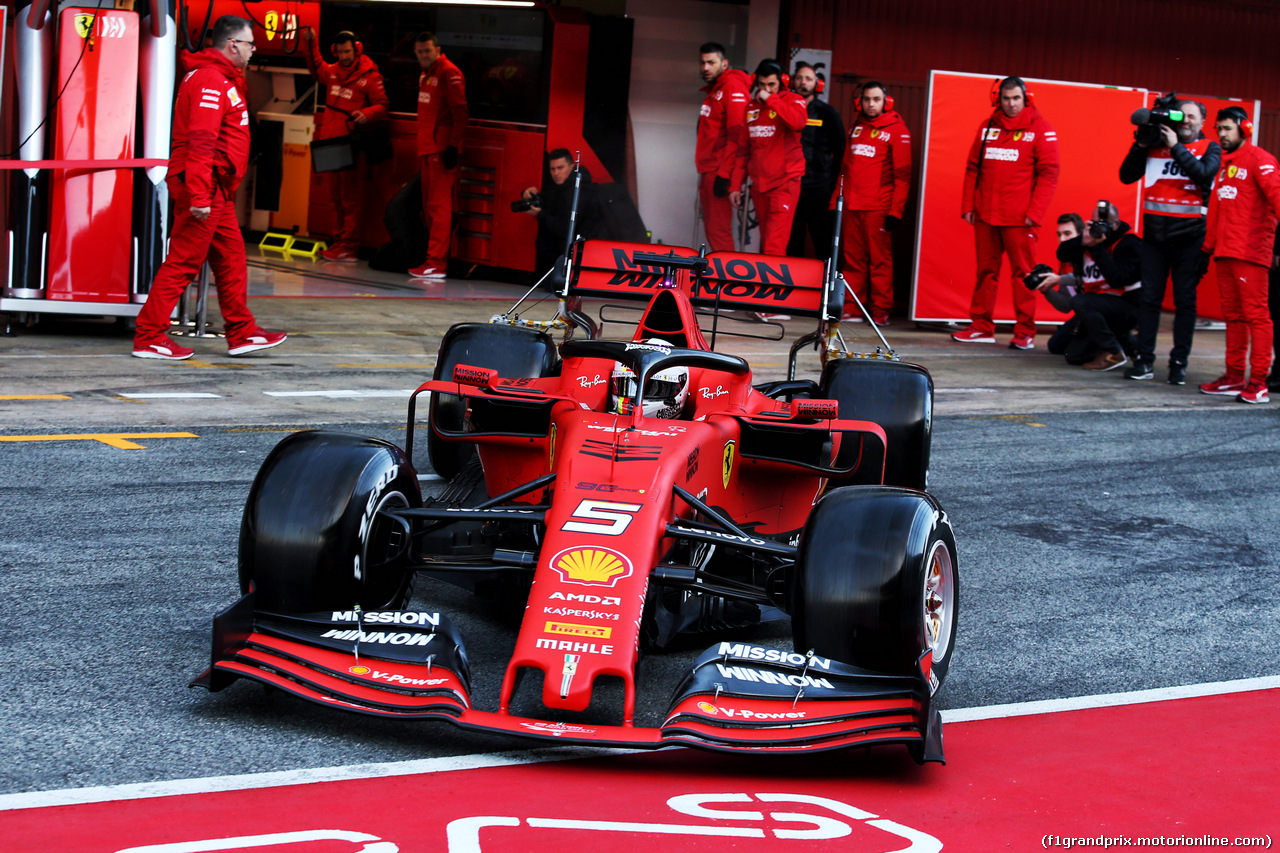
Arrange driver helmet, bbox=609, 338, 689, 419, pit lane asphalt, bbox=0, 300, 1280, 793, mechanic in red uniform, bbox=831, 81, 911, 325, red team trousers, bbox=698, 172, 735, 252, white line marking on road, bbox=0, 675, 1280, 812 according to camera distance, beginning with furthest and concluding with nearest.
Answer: red team trousers, bbox=698, 172, 735, 252, mechanic in red uniform, bbox=831, 81, 911, 325, driver helmet, bbox=609, 338, 689, 419, pit lane asphalt, bbox=0, 300, 1280, 793, white line marking on road, bbox=0, 675, 1280, 812

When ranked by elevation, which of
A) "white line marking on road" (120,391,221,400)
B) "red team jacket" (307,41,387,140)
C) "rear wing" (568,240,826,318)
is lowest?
"white line marking on road" (120,391,221,400)

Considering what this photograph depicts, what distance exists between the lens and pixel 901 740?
3566mm

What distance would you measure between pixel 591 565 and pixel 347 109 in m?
13.3

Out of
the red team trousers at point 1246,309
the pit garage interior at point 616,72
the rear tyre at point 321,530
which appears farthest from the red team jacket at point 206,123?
the red team trousers at point 1246,309

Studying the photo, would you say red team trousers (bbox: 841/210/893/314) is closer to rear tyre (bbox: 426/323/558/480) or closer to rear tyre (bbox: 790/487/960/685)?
rear tyre (bbox: 426/323/558/480)

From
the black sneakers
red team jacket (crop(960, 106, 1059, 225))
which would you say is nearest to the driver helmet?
the black sneakers

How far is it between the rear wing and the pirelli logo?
3.40 metres

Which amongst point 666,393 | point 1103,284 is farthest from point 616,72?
point 666,393

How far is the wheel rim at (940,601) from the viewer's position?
13.6 ft

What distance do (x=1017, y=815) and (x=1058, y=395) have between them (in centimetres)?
772

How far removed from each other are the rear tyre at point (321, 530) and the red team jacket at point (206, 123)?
16.9ft

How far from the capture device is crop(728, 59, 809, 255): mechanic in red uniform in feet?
43.3

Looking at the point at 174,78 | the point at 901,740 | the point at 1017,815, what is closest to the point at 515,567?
the point at 901,740

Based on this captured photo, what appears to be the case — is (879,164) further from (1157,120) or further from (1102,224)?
(1157,120)
